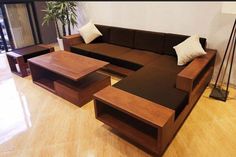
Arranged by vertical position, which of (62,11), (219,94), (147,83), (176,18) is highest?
(62,11)

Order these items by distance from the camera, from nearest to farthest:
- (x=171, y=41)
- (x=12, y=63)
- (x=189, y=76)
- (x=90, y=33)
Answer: (x=189, y=76), (x=171, y=41), (x=12, y=63), (x=90, y=33)

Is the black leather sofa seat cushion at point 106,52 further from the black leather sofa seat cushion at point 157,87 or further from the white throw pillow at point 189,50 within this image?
the white throw pillow at point 189,50

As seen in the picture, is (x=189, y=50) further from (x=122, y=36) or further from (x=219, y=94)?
(x=122, y=36)

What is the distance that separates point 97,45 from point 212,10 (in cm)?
206

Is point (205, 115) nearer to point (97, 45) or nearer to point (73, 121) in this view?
point (73, 121)

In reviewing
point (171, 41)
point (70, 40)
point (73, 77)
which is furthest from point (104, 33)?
point (73, 77)

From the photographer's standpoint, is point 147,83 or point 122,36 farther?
point 122,36

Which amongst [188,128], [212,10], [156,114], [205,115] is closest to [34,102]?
[156,114]

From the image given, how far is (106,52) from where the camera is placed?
3172mm

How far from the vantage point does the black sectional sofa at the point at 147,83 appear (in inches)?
64.5

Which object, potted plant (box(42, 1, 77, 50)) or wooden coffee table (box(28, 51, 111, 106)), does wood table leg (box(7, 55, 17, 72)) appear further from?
potted plant (box(42, 1, 77, 50))

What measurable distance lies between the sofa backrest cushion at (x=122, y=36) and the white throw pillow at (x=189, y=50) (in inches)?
38.6

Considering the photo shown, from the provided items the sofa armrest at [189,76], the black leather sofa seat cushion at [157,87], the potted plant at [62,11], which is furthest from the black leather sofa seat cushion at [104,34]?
the sofa armrest at [189,76]

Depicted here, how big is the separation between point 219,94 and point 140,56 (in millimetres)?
1285
